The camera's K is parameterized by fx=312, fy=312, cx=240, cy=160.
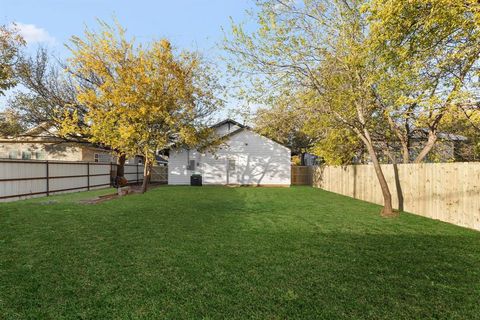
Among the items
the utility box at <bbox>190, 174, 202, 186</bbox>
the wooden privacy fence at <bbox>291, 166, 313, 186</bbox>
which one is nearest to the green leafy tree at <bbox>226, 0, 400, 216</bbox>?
the utility box at <bbox>190, 174, 202, 186</bbox>

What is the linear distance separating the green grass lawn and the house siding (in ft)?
60.5

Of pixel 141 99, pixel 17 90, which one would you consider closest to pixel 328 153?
pixel 141 99

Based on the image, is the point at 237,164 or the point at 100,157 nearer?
A: the point at 237,164

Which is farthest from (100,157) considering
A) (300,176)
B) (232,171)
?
(300,176)

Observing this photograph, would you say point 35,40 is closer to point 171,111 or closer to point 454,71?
point 171,111

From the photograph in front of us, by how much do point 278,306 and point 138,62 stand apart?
1643 cm

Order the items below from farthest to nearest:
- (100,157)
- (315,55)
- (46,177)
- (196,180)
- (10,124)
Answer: (100,157), (196,180), (10,124), (46,177), (315,55)

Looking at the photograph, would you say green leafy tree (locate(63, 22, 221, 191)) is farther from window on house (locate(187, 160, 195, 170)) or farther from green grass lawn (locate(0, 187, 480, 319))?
green grass lawn (locate(0, 187, 480, 319))

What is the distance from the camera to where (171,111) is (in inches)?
704

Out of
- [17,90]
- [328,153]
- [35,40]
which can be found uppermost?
[35,40]

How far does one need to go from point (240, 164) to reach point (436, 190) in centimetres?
1842

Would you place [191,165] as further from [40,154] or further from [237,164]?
[40,154]

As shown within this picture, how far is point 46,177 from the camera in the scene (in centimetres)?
1511

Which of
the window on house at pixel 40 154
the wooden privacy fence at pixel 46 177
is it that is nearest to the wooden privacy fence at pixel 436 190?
the wooden privacy fence at pixel 46 177
